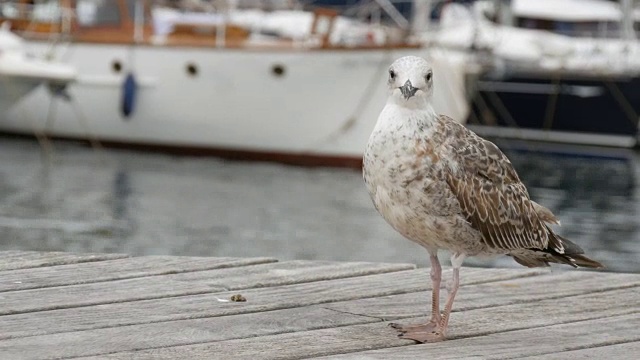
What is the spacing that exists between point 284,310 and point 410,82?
0.92 meters

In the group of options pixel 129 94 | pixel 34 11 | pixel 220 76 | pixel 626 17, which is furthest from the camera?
pixel 626 17

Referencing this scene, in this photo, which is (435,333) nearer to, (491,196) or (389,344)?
(389,344)

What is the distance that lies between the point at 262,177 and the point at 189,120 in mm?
3899

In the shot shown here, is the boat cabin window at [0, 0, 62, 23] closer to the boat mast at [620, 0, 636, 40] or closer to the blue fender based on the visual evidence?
the blue fender

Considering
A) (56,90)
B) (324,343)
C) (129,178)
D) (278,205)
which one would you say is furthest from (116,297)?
(56,90)

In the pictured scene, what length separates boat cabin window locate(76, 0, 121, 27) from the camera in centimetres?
3247

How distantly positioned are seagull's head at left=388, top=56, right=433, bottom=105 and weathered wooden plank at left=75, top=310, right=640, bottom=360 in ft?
2.58

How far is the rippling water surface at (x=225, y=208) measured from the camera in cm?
1872

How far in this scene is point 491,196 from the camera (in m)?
4.88

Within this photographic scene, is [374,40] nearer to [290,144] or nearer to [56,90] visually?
[290,144]

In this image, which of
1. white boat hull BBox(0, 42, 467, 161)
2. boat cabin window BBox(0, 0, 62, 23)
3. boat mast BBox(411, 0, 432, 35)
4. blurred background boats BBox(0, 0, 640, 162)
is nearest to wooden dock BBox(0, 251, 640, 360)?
blurred background boats BBox(0, 0, 640, 162)

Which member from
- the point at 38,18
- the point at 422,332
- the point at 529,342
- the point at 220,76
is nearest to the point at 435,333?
the point at 422,332

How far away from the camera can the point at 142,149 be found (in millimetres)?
32125

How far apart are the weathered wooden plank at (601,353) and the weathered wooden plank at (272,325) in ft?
1.29
